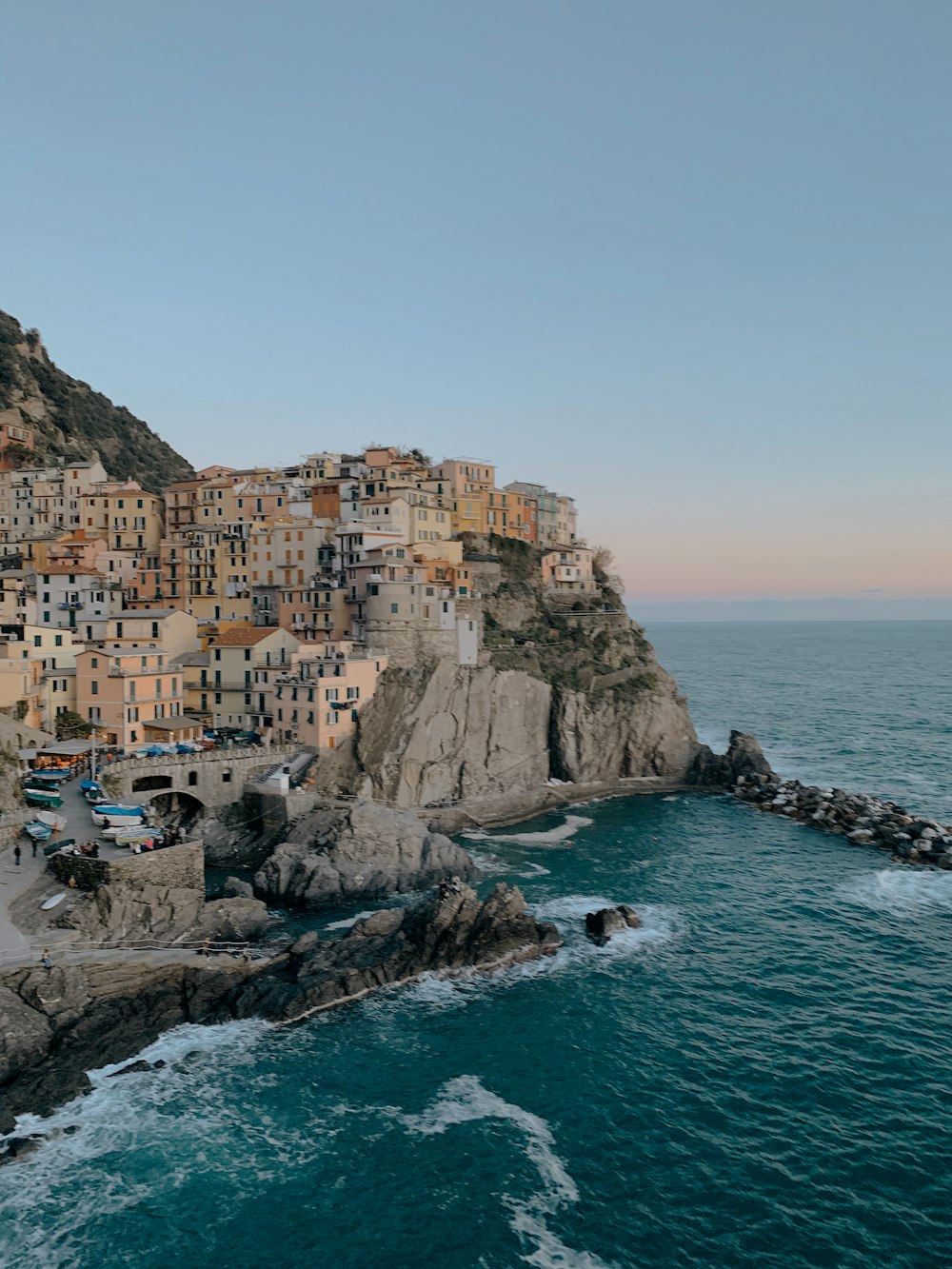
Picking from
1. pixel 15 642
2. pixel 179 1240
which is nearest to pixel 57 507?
pixel 15 642

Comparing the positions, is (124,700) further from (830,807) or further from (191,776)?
(830,807)

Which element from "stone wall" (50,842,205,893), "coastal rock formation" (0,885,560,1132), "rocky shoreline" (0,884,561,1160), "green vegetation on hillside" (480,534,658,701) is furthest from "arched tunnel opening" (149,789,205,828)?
"green vegetation on hillside" (480,534,658,701)

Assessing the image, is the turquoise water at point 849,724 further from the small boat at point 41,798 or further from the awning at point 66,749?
the small boat at point 41,798

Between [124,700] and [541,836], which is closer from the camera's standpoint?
[124,700]

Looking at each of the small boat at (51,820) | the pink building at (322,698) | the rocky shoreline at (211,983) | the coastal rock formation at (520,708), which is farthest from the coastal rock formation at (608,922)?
the small boat at (51,820)

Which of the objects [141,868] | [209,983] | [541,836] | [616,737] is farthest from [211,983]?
[616,737]

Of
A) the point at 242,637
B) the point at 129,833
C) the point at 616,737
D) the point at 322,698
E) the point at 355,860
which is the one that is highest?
the point at 242,637

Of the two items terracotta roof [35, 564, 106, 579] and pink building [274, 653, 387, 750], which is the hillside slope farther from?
pink building [274, 653, 387, 750]
